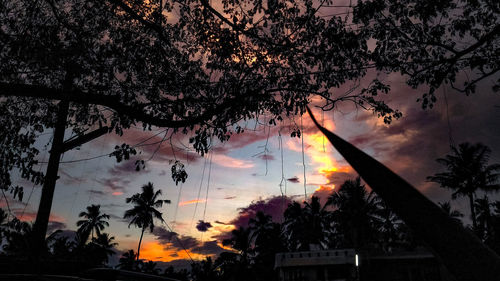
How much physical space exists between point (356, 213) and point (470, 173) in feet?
39.4

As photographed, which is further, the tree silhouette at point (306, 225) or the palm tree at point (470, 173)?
the tree silhouette at point (306, 225)

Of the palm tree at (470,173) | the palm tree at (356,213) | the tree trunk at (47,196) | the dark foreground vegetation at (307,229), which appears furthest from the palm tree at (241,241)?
the tree trunk at (47,196)

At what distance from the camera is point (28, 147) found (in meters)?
6.99

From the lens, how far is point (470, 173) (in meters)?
30.1

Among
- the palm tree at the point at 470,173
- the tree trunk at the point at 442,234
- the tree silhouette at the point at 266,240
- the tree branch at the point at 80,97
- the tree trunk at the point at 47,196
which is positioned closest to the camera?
the tree trunk at the point at 442,234

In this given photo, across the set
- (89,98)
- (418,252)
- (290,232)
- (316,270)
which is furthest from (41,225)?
(290,232)

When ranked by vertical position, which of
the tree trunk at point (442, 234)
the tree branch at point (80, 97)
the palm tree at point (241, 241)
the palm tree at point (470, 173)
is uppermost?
the palm tree at point (470, 173)

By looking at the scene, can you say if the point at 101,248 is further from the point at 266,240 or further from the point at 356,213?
the point at 356,213

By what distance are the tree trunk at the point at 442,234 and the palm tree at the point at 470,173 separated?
3471cm

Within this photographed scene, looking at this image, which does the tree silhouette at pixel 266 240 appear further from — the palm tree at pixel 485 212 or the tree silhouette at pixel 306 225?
the palm tree at pixel 485 212

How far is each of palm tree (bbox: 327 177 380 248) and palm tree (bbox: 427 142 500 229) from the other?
29.2 ft

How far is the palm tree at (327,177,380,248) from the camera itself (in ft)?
119

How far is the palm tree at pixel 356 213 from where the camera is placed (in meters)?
36.4

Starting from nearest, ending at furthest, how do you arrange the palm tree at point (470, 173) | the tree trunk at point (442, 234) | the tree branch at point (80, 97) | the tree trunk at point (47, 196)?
the tree trunk at point (442, 234), the tree branch at point (80, 97), the tree trunk at point (47, 196), the palm tree at point (470, 173)
